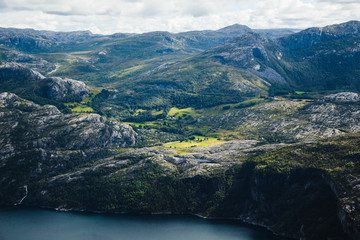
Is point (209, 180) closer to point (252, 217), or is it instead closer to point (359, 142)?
point (252, 217)

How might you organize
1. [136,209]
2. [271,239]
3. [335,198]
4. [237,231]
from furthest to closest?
[136,209], [237,231], [271,239], [335,198]

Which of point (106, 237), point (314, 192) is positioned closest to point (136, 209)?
point (106, 237)

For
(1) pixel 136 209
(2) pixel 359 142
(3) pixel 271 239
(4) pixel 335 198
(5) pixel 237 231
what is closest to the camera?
(4) pixel 335 198

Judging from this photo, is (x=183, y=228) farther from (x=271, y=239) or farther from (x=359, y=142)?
(x=359, y=142)

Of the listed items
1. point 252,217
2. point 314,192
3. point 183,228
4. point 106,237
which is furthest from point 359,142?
point 106,237

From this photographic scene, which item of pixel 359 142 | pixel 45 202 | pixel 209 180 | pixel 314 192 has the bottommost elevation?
pixel 45 202

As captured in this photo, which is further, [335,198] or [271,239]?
[271,239]

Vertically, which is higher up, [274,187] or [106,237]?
[274,187]
